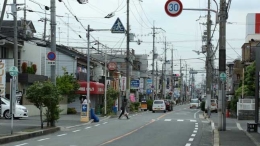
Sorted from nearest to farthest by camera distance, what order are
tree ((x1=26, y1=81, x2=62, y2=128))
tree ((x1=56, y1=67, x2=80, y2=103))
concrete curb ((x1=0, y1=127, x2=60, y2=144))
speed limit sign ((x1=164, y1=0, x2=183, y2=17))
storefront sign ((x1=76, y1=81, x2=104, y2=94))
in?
concrete curb ((x1=0, y1=127, x2=60, y2=144)), speed limit sign ((x1=164, y1=0, x2=183, y2=17)), tree ((x1=26, y1=81, x2=62, y2=128)), tree ((x1=56, y1=67, x2=80, y2=103)), storefront sign ((x1=76, y1=81, x2=104, y2=94))

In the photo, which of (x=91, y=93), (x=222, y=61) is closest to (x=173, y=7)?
(x=222, y=61)

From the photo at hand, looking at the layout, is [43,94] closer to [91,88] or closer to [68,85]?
[68,85]

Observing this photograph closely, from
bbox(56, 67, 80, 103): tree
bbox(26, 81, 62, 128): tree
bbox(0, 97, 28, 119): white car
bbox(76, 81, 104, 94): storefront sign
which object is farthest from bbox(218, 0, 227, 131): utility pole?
bbox(76, 81, 104, 94): storefront sign

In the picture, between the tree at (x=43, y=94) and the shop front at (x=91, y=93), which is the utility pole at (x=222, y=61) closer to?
the tree at (x=43, y=94)

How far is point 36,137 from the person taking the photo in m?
22.5

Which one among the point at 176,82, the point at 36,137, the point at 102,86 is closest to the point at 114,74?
the point at 102,86

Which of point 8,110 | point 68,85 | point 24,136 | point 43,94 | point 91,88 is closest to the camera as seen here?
point 24,136

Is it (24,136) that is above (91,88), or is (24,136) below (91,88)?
below

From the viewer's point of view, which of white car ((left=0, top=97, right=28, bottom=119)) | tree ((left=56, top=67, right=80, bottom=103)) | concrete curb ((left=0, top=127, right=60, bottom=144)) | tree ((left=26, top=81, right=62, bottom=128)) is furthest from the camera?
tree ((left=56, top=67, right=80, bottom=103))

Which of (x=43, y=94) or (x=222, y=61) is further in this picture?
(x=222, y=61)

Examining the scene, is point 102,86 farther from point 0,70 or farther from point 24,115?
point 0,70

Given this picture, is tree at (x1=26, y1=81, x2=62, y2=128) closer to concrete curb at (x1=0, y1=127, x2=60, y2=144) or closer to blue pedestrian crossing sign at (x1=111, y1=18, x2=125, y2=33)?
concrete curb at (x1=0, y1=127, x2=60, y2=144)

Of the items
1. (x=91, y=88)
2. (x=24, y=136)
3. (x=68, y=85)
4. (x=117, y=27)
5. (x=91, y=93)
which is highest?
(x=117, y=27)

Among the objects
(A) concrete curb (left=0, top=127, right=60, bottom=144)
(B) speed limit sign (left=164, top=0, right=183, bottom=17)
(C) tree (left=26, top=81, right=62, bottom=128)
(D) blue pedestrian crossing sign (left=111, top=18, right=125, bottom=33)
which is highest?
(D) blue pedestrian crossing sign (left=111, top=18, right=125, bottom=33)
